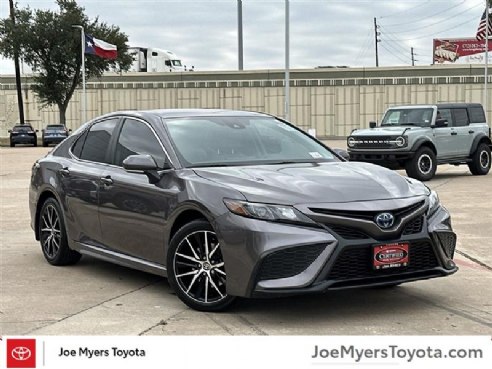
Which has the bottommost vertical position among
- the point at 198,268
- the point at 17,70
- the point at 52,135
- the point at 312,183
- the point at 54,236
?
the point at 52,135

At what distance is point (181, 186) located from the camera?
18.0ft

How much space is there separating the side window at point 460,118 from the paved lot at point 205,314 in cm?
1114

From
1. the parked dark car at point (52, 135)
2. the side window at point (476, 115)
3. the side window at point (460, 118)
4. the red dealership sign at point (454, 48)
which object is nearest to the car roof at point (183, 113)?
the side window at point (460, 118)

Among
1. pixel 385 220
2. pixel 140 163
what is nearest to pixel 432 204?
pixel 385 220

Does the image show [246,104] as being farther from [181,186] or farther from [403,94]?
[181,186]

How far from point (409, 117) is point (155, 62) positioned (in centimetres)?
4499

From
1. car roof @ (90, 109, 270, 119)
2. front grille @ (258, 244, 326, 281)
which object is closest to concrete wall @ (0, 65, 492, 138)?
car roof @ (90, 109, 270, 119)

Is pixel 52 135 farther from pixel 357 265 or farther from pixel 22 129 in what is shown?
pixel 357 265

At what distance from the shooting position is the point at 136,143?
6.34 meters

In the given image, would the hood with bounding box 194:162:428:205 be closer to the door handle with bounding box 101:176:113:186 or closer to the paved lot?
the paved lot

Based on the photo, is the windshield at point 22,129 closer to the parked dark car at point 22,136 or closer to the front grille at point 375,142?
the parked dark car at point 22,136
